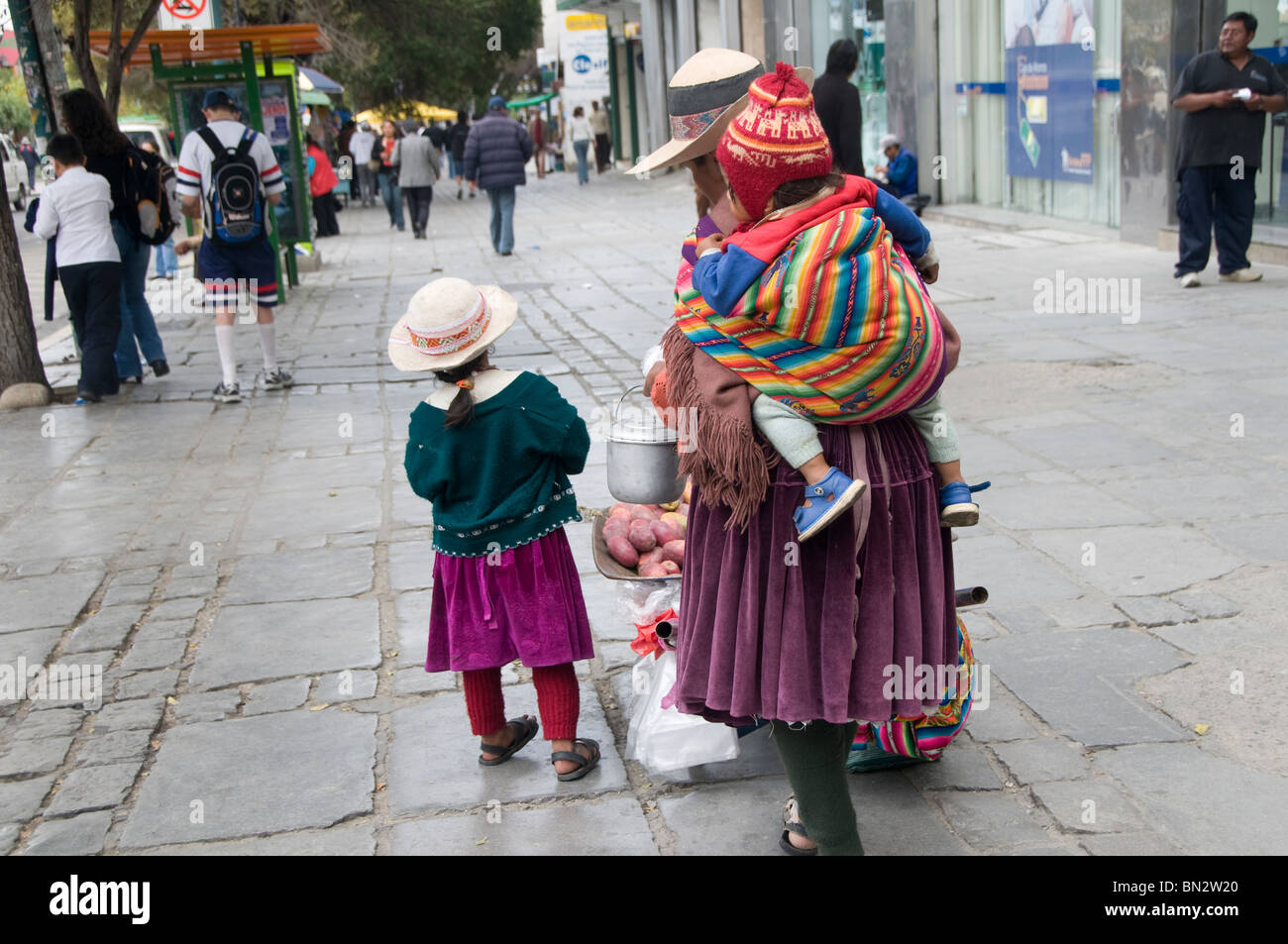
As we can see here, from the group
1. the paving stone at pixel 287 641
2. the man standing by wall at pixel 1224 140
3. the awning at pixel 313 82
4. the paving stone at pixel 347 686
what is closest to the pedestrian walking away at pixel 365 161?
the awning at pixel 313 82

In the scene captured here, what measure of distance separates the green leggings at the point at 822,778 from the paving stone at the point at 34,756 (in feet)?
7.21

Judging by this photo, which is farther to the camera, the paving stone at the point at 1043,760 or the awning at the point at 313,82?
the awning at the point at 313,82

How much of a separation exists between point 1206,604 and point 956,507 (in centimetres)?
194

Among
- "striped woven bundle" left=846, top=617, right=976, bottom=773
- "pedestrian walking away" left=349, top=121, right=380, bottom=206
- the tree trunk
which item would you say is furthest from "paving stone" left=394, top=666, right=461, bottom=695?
"pedestrian walking away" left=349, top=121, right=380, bottom=206

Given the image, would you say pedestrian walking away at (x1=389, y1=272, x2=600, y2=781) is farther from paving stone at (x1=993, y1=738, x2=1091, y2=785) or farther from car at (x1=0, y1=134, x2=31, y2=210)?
car at (x1=0, y1=134, x2=31, y2=210)

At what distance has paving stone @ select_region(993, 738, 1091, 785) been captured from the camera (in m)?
3.30

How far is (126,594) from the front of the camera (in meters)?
5.11

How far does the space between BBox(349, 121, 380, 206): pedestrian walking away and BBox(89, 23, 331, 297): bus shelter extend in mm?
11016

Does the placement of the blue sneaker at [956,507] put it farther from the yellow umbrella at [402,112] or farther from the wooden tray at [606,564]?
the yellow umbrella at [402,112]

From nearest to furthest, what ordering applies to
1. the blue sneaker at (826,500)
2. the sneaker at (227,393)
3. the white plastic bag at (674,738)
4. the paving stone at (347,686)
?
1. the blue sneaker at (826,500)
2. the white plastic bag at (674,738)
3. the paving stone at (347,686)
4. the sneaker at (227,393)

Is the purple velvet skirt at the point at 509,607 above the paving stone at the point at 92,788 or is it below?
above

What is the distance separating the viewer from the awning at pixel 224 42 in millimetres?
11797

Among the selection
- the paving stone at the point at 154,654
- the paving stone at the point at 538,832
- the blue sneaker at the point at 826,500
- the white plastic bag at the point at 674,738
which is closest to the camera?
the blue sneaker at the point at 826,500
